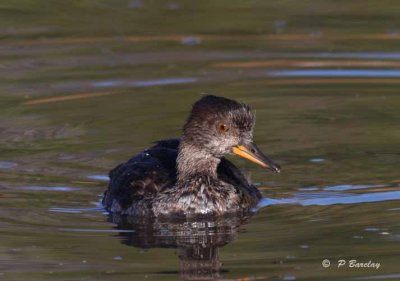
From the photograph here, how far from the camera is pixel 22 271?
10.3 metres

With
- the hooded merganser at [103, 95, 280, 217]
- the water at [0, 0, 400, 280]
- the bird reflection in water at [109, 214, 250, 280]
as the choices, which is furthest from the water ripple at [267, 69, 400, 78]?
the bird reflection in water at [109, 214, 250, 280]

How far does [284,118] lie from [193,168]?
329 cm

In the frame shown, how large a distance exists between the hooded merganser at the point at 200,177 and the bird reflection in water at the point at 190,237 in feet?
0.61

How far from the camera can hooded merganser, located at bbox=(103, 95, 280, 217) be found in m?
12.5

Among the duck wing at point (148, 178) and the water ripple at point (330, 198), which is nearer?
→ the water ripple at point (330, 198)

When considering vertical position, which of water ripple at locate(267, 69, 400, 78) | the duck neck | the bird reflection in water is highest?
water ripple at locate(267, 69, 400, 78)

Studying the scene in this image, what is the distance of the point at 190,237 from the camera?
11547 millimetres

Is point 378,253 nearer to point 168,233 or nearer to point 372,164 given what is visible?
point 168,233

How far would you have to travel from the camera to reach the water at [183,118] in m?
10.7

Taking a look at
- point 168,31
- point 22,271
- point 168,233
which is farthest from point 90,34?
point 22,271

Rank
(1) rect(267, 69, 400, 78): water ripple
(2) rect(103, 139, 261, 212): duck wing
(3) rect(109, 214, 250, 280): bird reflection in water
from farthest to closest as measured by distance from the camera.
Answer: (1) rect(267, 69, 400, 78): water ripple
(2) rect(103, 139, 261, 212): duck wing
(3) rect(109, 214, 250, 280): bird reflection in water

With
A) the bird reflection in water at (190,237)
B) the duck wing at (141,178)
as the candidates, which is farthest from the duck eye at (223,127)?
the bird reflection in water at (190,237)

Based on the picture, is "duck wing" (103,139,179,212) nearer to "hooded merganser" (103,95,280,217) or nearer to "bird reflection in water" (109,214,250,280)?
"hooded merganser" (103,95,280,217)

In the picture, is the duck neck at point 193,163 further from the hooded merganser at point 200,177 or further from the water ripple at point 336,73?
the water ripple at point 336,73
